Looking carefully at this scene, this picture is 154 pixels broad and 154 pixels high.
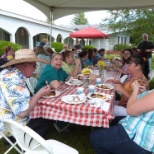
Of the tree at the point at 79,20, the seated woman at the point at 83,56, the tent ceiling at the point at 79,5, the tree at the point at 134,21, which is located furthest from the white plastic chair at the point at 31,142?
the tree at the point at 79,20

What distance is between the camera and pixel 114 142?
1.64 metres

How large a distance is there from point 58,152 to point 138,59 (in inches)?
64.3

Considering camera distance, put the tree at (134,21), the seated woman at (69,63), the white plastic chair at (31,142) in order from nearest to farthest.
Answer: the white plastic chair at (31,142)
the seated woman at (69,63)
the tree at (134,21)

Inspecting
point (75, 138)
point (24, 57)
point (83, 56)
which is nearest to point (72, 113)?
point (24, 57)

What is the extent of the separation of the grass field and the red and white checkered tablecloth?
0.89 meters

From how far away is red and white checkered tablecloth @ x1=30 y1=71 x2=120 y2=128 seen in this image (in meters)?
1.78

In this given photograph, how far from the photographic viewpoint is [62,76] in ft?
10.4

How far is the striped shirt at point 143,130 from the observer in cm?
151

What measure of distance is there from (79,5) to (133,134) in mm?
5969

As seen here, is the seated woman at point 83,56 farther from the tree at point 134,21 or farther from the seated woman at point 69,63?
the tree at point 134,21

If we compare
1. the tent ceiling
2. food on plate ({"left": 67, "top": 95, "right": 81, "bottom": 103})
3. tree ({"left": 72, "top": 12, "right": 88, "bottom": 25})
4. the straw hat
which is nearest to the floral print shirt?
the straw hat

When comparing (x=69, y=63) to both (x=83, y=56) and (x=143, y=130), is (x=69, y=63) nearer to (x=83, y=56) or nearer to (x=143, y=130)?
(x=83, y=56)

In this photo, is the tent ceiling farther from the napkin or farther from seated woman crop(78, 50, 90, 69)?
the napkin

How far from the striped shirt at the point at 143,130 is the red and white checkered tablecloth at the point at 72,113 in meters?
0.23
